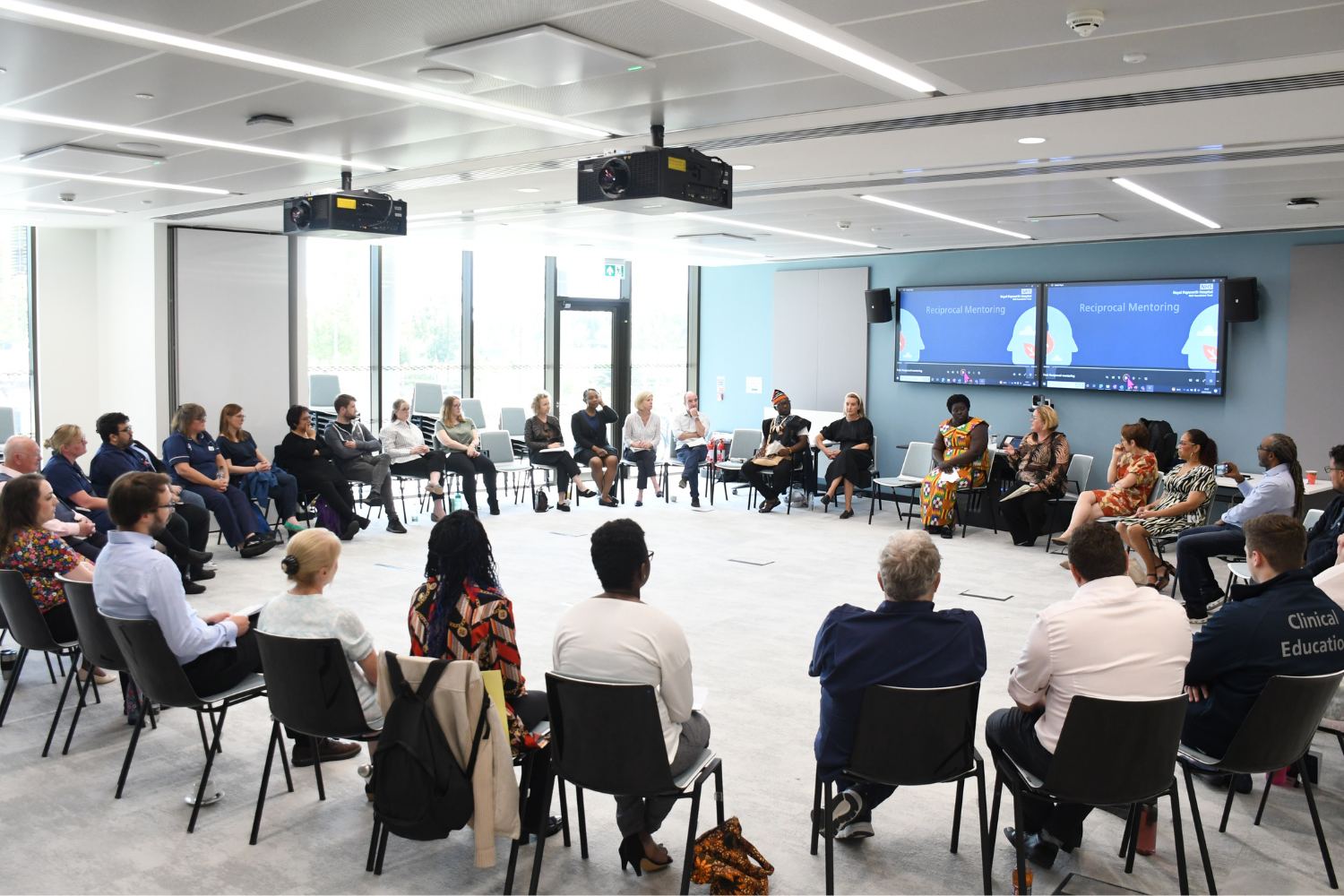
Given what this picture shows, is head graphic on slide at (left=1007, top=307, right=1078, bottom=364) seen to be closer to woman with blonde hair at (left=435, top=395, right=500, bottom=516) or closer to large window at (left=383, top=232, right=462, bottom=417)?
woman with blonde hair at (left=435, top=395, right=500, bottom=516)

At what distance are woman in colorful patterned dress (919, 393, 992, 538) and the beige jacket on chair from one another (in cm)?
783

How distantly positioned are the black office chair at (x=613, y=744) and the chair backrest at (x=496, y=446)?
8431 millimetres

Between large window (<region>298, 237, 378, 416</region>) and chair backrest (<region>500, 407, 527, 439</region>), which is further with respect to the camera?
chair backrest (<region>500, 407, 527, 439</region>)

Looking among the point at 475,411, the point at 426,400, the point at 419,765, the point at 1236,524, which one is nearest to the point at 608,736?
the point at 419,765

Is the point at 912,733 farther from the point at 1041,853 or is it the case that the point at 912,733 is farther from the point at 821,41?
the point at 821,41

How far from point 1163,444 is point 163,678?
905 cm

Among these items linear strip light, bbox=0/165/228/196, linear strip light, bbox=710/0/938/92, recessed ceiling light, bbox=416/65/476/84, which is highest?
linear strip light, bbox=0/165/228/196

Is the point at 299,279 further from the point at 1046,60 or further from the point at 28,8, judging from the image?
the point at 1046,60

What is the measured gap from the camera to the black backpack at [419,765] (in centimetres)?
333

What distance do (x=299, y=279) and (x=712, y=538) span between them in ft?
16.3

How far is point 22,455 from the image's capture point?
243 inches

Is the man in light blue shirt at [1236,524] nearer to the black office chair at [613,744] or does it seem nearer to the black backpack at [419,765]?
the black office chair at [613,744]

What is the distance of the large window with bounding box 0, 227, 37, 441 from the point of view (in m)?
11.1

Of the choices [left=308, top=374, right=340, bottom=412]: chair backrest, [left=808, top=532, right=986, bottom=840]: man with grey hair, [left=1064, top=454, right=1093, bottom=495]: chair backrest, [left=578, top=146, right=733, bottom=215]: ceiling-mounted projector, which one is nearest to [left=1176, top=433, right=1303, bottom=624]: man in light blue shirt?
[left=1064, top=454, right=1093, bottom=495]: chair backrest
